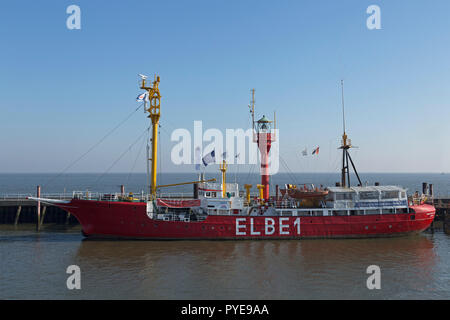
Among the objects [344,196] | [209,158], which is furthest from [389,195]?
[209,158]

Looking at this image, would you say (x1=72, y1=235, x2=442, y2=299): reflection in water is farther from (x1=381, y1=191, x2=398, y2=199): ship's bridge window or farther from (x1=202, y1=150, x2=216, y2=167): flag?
(x1=202, y1=150, x2=216, y2=167): flag

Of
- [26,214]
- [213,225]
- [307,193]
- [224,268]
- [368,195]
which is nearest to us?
[224,268]

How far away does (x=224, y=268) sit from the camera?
58.3 ft

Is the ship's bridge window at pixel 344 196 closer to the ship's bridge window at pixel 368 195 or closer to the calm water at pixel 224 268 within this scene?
the ship's bridge window at pixel 368 195

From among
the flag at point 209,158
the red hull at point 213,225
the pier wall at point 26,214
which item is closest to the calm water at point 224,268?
the red hull at point 213,225

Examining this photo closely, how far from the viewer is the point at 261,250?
21547 mm

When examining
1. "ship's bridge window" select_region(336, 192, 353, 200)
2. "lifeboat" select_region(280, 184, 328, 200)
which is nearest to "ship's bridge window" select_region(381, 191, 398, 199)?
"ship's bridge window" select_region(336, 192, 353, 200)

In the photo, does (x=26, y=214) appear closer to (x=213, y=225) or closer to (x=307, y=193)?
(x=213, y=225)

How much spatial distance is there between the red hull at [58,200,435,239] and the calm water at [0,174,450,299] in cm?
71

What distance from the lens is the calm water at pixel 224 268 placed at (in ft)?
47.9

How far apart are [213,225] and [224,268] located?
20.6 feet

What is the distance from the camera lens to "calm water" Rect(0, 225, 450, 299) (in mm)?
14586

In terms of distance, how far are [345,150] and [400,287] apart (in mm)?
15302
